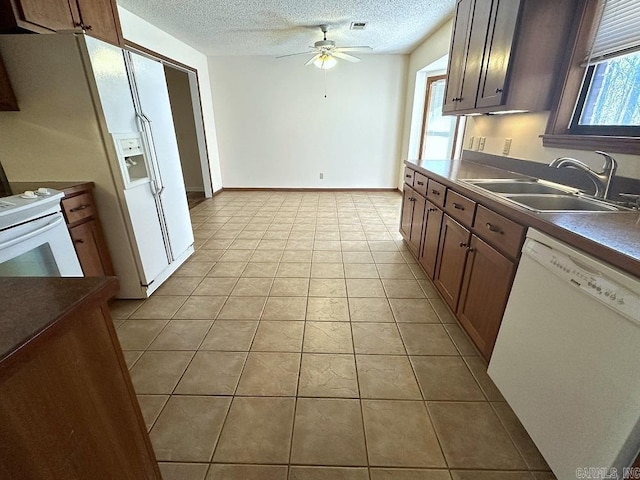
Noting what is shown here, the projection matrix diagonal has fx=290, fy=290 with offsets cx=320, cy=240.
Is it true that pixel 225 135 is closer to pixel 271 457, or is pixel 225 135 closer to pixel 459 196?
pixel 459 196

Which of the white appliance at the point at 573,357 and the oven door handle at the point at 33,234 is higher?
the oven door handle at the point at 33,234

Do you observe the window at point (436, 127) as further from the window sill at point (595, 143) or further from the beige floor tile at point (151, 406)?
the beige floor tile at point (151, 406)

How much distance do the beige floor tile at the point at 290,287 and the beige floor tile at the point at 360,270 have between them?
Answer: 41 cm

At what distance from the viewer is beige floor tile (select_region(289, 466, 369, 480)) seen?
1120 mm

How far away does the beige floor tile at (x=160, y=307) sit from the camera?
2.08 meters

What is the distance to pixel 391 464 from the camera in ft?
3.81

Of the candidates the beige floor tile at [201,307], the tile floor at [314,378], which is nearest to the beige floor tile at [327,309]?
the tile floor at [314,378]

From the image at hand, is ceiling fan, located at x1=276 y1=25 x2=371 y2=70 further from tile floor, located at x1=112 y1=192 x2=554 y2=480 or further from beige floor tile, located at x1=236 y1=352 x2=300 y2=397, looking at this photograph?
beige floor tile, located at x1=236 y1=352 x2=300 y2=397

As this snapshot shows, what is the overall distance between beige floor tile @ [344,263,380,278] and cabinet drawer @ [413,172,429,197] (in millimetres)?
807

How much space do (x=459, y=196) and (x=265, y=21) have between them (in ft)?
10.5

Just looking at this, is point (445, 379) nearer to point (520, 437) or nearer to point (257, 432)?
point (520, 437)

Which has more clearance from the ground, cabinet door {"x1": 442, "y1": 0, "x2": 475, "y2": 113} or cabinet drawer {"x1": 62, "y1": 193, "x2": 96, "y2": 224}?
cabinet door {"x1": 442, "y1": 0, "x2": 475, "y2": 113}

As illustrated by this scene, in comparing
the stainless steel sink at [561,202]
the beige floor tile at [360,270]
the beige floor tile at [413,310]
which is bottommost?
the beige floor tile at [413,310]

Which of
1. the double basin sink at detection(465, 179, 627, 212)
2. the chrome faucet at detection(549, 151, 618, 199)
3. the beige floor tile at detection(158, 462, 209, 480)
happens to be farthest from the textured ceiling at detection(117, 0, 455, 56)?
the beige floor tile at detection(158, 462, 209, 480)
